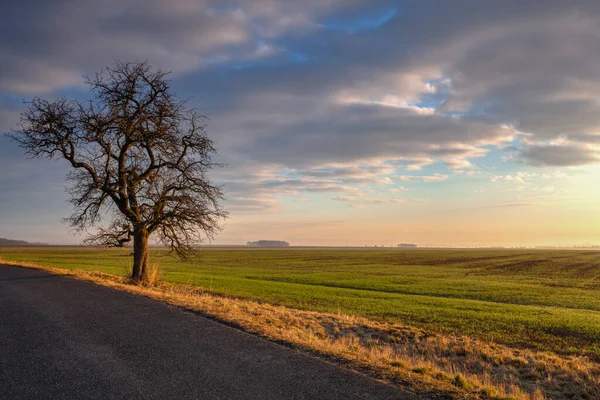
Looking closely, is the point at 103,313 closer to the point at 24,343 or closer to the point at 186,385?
the point at 24,343

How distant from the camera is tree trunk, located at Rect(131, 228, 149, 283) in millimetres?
23859

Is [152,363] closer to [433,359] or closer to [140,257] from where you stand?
[433,359]

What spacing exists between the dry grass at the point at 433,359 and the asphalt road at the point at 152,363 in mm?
670

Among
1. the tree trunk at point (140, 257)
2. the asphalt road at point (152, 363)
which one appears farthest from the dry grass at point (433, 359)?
the tree trunk at point (140, 257)

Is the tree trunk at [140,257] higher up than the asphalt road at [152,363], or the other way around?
the tree trunk at [140,257]

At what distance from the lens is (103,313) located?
38.7 ft

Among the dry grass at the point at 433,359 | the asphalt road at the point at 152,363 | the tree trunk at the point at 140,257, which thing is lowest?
the dry grass at the point at 433,359

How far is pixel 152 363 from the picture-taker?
734 cm

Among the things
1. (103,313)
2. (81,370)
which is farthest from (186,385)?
(103,313)

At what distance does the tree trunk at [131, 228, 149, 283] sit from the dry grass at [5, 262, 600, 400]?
327 inches

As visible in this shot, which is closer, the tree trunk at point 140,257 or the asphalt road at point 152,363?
the asphalt road at point 152,363

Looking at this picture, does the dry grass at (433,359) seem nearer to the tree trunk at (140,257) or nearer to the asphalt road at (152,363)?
the asphalt road at (152,363)

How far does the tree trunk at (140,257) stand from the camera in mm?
23859

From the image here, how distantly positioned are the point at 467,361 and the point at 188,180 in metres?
18.0
